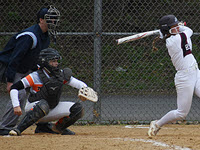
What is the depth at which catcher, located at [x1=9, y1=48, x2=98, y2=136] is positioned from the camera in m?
4.65

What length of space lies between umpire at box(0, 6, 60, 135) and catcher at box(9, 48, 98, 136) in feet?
Answer: 0.88

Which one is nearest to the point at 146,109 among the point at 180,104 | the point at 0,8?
the point at 180,104

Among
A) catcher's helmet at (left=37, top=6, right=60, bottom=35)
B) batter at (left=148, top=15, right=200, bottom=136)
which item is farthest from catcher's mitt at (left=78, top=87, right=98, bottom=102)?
catcher's helmet at (left=37, top=6, right=60, bottom=35)

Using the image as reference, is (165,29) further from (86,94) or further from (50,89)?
(50,89)

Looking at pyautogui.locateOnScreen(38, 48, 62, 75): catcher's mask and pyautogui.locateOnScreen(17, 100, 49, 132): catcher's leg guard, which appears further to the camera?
pyautogui.locateOnScreen(38, 48, 62, 75): catcher's mask

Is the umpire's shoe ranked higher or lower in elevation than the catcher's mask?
lower

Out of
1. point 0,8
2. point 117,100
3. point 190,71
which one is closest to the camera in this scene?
point 190,71

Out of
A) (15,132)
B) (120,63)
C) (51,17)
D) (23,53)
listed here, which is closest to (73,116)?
(15,132)

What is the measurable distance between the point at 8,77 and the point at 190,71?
→ 239cm

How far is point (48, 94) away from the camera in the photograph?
15.7 ft

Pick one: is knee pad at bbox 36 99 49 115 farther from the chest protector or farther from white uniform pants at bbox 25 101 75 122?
white uniform pants at bbox 25 101 75 122

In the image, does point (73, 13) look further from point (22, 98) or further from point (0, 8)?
point (22, 98)

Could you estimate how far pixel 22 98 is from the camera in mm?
5082

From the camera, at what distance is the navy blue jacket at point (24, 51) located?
4898 millimetres
